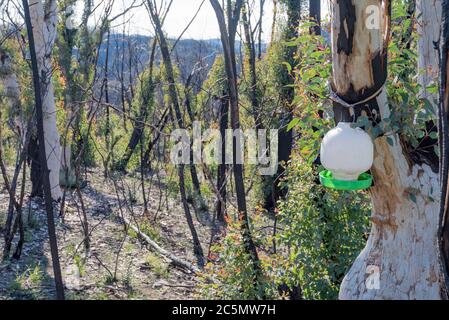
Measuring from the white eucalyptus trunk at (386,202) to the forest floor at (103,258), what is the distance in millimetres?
2439

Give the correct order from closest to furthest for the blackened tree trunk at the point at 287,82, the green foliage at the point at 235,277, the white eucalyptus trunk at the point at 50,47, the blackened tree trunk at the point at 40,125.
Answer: the blackened tree trunk at the point at 40,125
the green foliage at the point at 235,277
the white eucalyptus trunk at the point at 50,47
the blackened tree trunk at the point at 287,82

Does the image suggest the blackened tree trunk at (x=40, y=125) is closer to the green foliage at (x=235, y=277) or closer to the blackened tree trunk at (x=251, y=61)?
the green foliage at (x=235, y=277)

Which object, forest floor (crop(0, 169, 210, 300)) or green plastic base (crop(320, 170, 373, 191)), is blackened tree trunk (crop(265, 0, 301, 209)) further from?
green plastic base (crop(320, 170, 373, 191))

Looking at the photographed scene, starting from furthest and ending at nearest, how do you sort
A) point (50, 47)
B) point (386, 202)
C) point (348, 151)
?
point (50, 47)
point (386, 202)
point (348, 151)

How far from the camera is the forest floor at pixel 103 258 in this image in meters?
4.91

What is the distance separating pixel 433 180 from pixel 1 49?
561 centimetres

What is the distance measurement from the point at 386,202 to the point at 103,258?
4.34m

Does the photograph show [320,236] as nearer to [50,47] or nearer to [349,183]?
[349,183]

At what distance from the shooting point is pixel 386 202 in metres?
2.29

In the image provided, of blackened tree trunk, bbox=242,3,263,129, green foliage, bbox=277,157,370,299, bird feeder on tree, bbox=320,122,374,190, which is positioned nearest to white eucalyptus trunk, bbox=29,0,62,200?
blackened tree trunk, bbox=242,3,263,129

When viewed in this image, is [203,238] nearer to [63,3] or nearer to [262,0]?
[63,3]

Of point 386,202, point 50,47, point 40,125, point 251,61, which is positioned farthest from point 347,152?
point 251,61

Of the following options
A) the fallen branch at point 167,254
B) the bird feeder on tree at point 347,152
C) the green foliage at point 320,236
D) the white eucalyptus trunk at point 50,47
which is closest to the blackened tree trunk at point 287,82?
the fallen branch at point 167,254
